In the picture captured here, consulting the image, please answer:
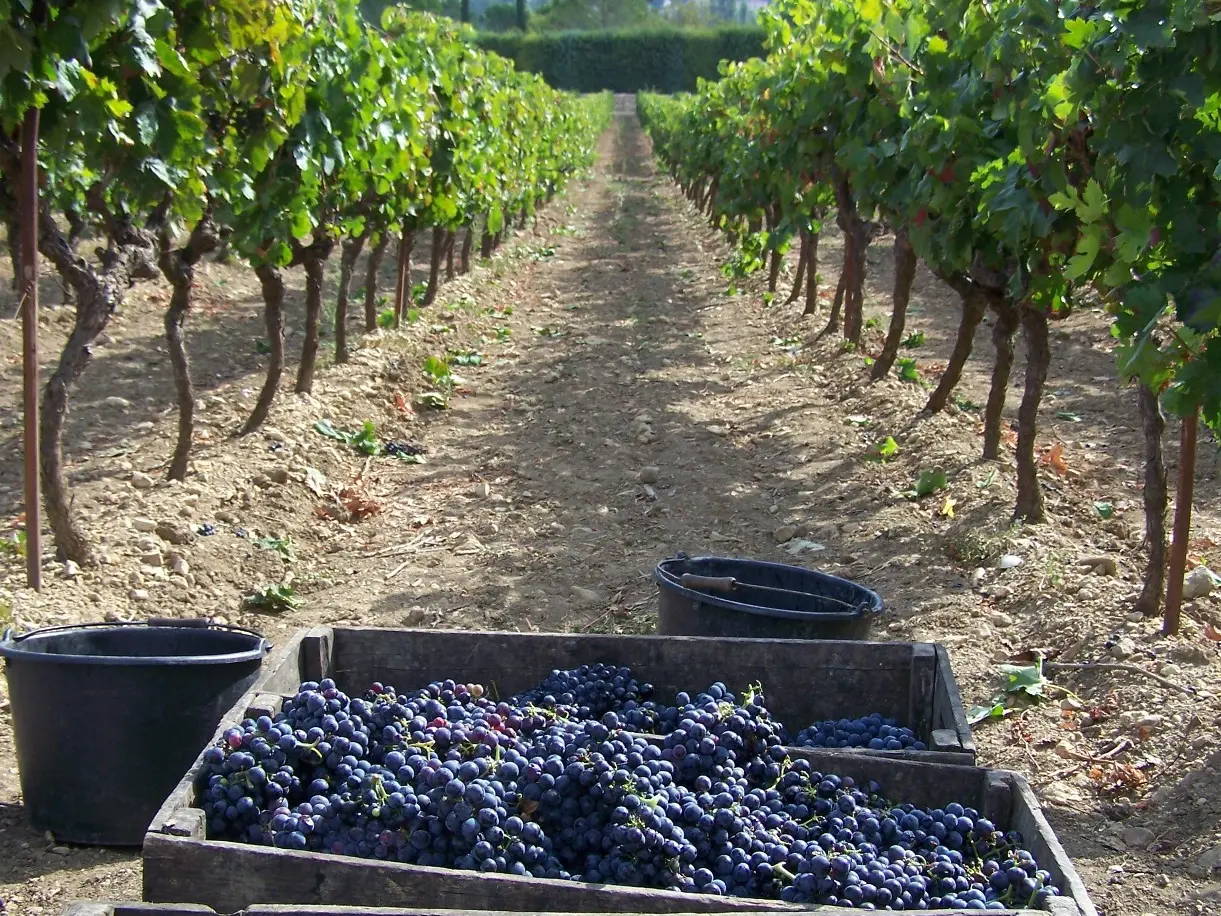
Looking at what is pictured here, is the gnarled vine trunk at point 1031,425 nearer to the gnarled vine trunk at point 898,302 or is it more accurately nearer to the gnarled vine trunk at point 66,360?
the gnarled vine trunk at point 898,302

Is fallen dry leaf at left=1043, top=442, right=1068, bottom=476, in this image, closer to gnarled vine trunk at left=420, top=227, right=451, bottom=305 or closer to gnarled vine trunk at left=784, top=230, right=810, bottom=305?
gnarled vine trunk at left=784, top=230, right=810, bottom=305

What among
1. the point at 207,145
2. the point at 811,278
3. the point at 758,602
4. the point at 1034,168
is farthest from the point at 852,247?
the point at 758,602

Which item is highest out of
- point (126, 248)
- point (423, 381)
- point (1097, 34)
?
point (1097, 34)

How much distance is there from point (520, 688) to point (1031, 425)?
13.1 ft

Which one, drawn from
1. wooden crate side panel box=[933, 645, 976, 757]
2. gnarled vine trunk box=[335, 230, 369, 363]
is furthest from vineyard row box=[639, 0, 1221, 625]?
gnarled vine trunk box=[335, 230, 369, 363]

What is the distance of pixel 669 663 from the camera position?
341 cm

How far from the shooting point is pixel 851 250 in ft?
36.5

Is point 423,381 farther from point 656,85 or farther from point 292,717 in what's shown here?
point 656,85

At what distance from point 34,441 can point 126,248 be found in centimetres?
115

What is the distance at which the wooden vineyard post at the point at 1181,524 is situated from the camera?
4809 mm

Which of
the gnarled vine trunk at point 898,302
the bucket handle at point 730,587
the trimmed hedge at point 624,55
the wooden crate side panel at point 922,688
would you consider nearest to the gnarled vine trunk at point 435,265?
the gnarled vine trunk at point 898,302

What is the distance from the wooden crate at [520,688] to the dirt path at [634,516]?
0.96m

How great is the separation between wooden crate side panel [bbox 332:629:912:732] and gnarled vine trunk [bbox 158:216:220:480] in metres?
3.94

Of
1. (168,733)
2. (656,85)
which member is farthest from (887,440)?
(656,85)
